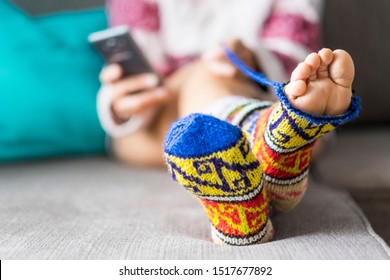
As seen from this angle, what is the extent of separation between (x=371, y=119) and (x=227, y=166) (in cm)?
70

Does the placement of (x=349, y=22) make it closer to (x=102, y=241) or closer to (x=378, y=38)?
(x=378, y=38)

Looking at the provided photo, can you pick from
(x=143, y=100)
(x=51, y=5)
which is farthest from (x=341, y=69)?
(x=51, y=5)

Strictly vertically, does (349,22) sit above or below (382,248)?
above

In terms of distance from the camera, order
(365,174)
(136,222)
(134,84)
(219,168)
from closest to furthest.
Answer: (219,168), (136,222), (365,174), (134,84)

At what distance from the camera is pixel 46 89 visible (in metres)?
1.03

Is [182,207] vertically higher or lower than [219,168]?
lower

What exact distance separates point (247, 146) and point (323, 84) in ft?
0.32

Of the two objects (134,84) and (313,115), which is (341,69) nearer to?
(313,115)

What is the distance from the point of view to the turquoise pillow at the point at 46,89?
3.34 feet

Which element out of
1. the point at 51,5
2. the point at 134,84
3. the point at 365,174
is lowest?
the point at 365,174

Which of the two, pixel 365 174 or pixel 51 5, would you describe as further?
pixel 51 5
